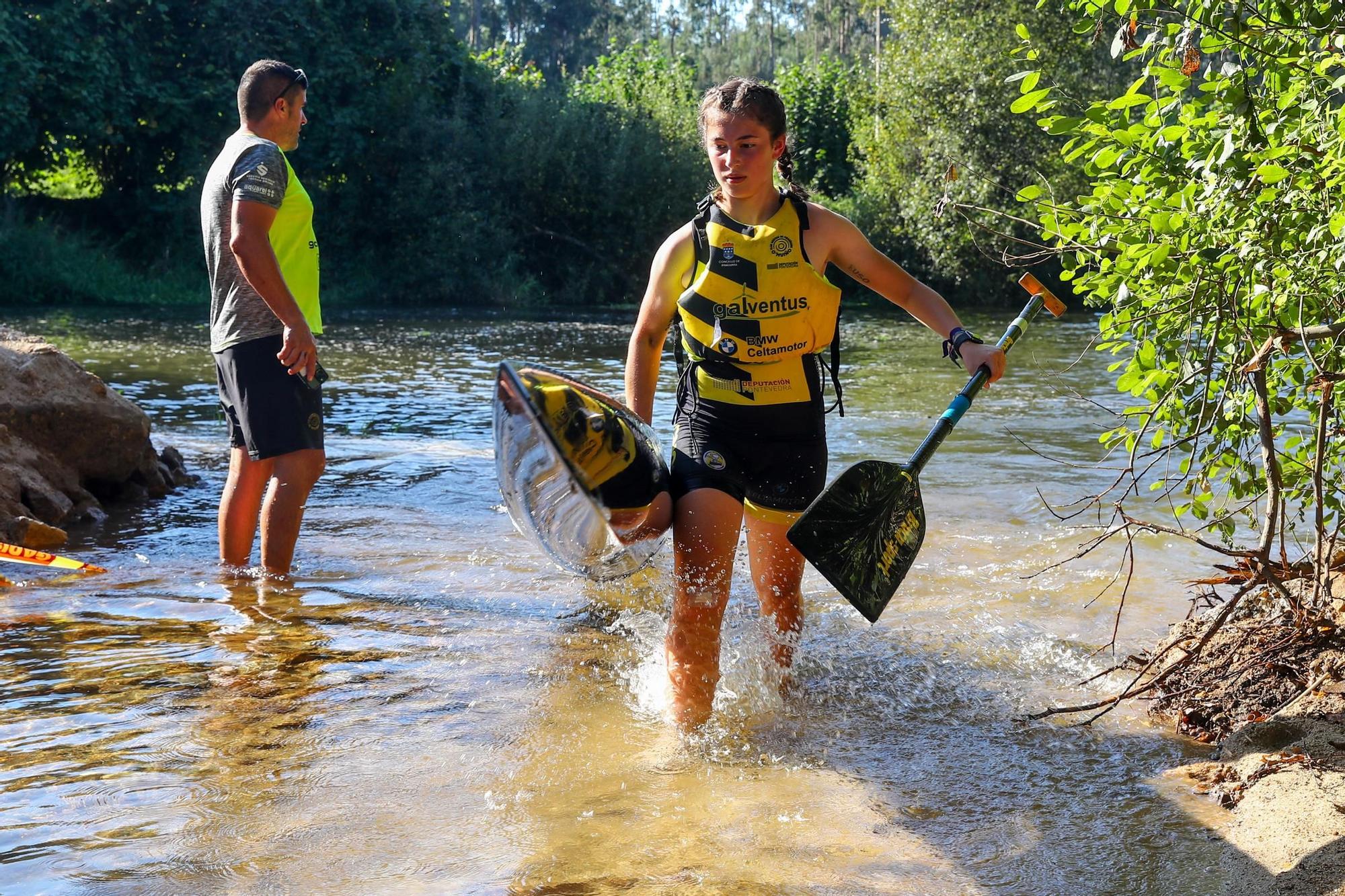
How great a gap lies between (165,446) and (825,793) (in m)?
5.92

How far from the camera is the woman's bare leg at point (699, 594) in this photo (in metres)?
3.76

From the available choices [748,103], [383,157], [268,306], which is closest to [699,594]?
[748,103]

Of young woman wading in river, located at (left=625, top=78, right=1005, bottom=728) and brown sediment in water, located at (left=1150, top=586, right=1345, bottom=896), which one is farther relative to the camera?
young woman wading in river, located at (left=625, top=78, right=1005, bottom=728)

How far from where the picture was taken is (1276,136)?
3475mm

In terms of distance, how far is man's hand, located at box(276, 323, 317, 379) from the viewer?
471cm

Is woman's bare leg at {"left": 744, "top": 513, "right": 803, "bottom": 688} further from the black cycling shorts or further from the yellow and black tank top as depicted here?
the yellow and black tank top

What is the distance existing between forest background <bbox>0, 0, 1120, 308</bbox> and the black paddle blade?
2294cm

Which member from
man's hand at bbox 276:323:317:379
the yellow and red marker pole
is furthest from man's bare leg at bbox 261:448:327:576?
the yellow and red marker pole

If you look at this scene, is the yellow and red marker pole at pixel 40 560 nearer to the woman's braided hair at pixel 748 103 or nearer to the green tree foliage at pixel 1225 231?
the woman's braided hair at pixel 748 103

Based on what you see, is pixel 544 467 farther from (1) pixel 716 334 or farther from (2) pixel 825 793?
(2) pixel 825 793

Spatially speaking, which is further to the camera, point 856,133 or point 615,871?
point 856,133

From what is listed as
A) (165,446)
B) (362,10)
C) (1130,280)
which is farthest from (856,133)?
(1130,280)

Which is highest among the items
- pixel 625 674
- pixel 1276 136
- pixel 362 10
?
pixel 362 10

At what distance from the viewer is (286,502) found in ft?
16.6
